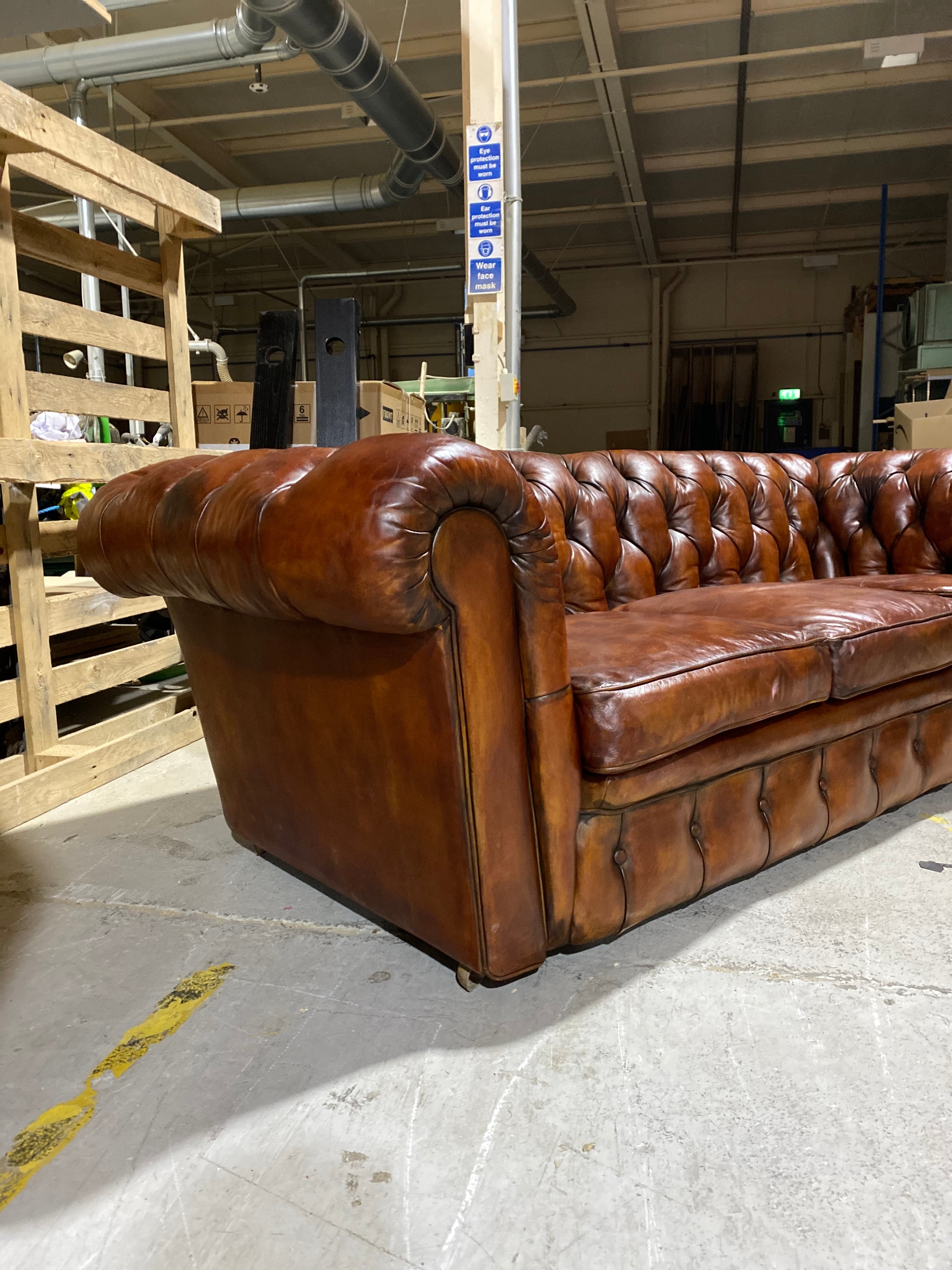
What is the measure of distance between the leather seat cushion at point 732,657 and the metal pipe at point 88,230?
4195 millimetres

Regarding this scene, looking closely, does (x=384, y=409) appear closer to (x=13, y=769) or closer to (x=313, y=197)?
(x=13, y=769)

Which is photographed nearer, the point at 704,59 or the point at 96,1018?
the point at 96,1018

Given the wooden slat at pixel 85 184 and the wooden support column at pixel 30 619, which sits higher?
the wooden slat at pixel 85 184

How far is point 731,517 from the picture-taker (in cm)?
241

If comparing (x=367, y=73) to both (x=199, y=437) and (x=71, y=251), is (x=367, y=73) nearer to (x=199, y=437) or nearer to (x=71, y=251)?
(x=199, y=437)

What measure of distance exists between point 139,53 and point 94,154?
3266 mm

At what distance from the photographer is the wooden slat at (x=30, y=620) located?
205 centimetres

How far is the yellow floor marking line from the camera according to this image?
37.3 inches

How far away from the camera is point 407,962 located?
1345 millimetres

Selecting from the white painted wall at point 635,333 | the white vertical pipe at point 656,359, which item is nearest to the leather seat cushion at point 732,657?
the white vertical pipe at point 656,359

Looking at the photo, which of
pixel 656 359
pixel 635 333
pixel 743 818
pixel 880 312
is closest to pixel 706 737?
pixel 743 818

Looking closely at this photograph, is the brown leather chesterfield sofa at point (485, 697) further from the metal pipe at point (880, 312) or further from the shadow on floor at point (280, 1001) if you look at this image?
the metal pipe at point (880, 312)

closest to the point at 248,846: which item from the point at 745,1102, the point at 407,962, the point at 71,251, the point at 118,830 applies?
the point at 118,830

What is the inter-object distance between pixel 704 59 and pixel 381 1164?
21.1 feet
